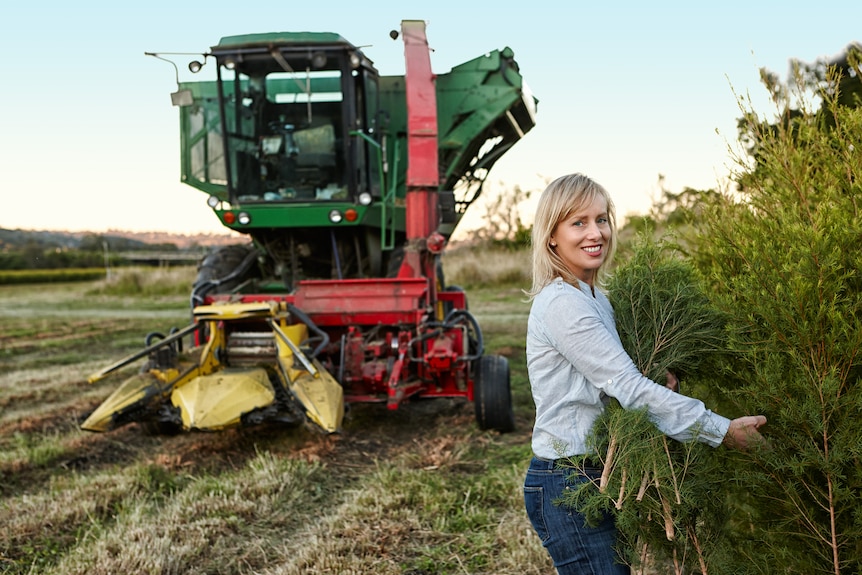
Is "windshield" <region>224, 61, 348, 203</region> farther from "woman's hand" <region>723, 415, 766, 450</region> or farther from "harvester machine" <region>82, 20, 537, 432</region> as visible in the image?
"woman's hand" <region>723, 415, 766, 450</region>

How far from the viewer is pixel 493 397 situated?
257 inches

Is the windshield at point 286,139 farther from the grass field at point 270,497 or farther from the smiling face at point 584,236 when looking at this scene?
the smiling face at point 584,236

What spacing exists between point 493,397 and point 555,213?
14.4 feet

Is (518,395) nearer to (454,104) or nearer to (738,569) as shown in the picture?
(454,104)

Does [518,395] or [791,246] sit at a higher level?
[791,246]

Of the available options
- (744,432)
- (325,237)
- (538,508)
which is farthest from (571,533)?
(325,237)

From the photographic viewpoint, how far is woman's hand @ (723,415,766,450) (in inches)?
85.5

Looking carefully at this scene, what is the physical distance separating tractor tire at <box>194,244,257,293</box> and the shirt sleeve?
598cm

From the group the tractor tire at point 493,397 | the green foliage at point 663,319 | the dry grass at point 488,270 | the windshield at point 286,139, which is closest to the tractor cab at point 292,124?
the windshield at point 286,139

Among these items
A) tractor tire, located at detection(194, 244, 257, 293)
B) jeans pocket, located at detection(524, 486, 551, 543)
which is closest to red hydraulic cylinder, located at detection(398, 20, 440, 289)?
tractor tire, located at detection(194, 244, 257, 293)

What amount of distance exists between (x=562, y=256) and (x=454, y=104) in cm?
721

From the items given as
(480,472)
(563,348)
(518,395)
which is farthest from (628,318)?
(518,395)

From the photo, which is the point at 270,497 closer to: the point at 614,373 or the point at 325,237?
the point at 614,373

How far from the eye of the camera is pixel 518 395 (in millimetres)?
8438
